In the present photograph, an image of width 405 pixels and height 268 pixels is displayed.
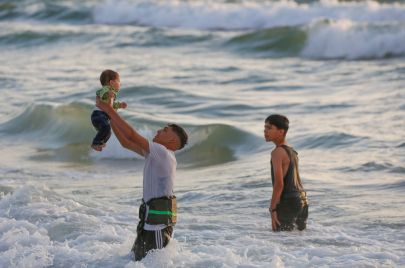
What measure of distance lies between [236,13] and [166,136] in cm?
2595

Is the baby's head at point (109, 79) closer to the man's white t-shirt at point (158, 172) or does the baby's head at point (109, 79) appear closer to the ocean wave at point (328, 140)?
the man's white t-shirt at point (158, 172)

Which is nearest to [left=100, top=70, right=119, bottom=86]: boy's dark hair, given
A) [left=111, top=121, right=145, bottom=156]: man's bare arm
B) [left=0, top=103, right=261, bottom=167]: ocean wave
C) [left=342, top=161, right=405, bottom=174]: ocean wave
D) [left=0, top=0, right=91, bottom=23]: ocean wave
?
[left=111, top=121, right=145, bottom=156]: man's bare arm

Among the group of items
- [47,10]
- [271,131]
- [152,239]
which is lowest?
[152,239]

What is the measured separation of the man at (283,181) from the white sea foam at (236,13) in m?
21.5

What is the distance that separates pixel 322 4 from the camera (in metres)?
32.1

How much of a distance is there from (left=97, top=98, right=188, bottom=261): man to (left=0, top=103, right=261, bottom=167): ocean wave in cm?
644

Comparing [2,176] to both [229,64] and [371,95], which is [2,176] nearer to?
[371,95]

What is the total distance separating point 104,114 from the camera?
673 centimetres

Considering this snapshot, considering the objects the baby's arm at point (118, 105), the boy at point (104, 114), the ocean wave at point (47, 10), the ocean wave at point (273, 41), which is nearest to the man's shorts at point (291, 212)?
the baby's arm at point (118, 105)

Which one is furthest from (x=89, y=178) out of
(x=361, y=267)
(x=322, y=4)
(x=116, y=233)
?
(x=322, y=4)

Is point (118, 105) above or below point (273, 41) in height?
below

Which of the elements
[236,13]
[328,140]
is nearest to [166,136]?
[328,140]

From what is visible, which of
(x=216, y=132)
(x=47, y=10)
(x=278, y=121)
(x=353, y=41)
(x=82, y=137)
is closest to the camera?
(x=278, y=121)

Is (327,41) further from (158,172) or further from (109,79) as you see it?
(109,79)
